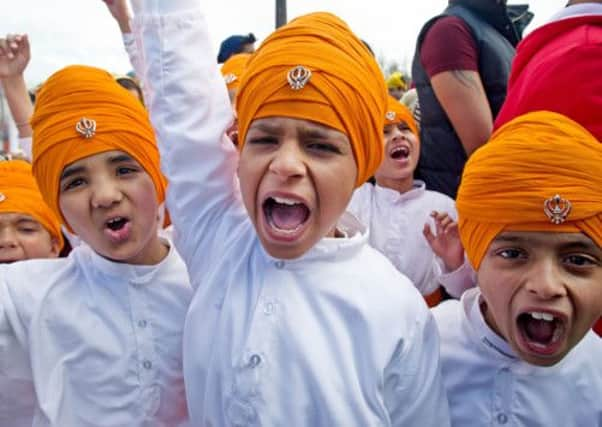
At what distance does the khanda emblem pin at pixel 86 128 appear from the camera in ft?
7.13

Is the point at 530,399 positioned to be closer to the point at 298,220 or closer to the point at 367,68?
the point at 298,220

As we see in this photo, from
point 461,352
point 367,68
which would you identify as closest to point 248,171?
point 367,68

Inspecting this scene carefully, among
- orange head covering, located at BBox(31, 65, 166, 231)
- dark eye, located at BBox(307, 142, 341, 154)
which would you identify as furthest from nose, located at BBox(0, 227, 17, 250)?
dark eye, located at BBox(307, 142, 341, 154)

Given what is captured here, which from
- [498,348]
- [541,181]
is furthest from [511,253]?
[498,348]

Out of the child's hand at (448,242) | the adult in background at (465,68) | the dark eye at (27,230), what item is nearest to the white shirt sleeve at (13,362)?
the dark eye at (27,230)

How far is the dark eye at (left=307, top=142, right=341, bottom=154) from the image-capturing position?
179 cm

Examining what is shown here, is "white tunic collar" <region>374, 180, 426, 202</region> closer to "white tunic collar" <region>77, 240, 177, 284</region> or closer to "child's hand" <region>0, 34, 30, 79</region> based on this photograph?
"white tunic collar" <region>77, 240, 177, 284</region>

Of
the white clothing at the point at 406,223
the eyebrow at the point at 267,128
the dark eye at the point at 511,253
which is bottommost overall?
the white clothing at the point at 406,223

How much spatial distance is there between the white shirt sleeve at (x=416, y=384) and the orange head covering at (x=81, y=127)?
1.12 m

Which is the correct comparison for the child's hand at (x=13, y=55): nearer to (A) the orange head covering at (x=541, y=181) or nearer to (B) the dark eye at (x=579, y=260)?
(A) the orange head covering at (x=541, y=181)

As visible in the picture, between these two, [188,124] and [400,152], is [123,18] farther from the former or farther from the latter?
[400,152]

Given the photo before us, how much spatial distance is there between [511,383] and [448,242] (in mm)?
702

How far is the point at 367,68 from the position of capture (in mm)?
1928

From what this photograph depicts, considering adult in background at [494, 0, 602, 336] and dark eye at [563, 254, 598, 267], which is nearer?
dark eye at [563, 254, 598, 267]
